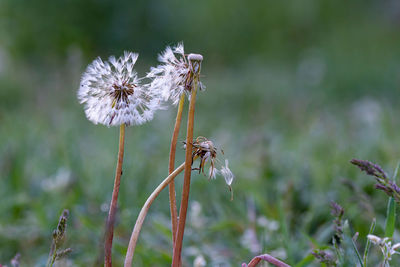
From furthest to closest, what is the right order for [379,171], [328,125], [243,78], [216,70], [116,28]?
[116,28] → [216,70] → [243,78] → [328,125] → [379,171]

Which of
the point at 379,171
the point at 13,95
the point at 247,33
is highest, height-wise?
the point at 247,33

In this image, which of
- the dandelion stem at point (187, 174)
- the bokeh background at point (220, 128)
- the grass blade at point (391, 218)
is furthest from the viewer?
the bokeh background at point (220, 128)

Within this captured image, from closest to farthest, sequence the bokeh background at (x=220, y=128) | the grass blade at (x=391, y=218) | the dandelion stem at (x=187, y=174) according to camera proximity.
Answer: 1. the dandelion stem at (x=187, y=174)
2. the grass blade at (x=391, y=218)
3. the bokeh background at (x=220, y=128)

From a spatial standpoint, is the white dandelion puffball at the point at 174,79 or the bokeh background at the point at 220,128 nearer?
the white dandelion puffball at the point at 174,79

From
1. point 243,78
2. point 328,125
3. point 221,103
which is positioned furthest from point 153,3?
point 328,125

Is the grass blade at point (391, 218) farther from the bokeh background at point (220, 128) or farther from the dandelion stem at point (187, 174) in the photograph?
the dandelion stem at point (187, 174)

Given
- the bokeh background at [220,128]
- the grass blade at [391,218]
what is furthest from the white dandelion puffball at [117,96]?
the grass blade at [391,218]

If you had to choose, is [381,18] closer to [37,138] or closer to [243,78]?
[243,78]

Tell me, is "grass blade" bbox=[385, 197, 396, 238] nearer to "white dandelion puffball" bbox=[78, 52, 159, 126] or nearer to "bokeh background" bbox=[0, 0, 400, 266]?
"bokeh background" bbox=[0, 0, 400, 266]
